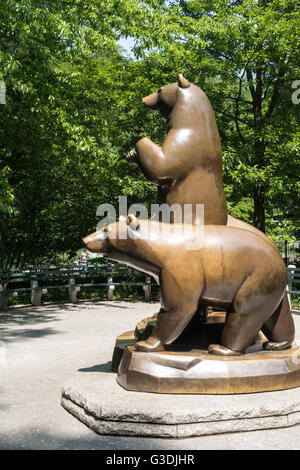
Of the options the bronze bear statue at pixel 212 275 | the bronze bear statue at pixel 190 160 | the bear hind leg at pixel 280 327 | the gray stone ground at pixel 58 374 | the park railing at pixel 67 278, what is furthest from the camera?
the park railing at pixel 67 278

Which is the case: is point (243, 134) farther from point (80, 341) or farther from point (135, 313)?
point (80, 341)

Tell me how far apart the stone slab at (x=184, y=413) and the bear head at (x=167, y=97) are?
3.17 metres

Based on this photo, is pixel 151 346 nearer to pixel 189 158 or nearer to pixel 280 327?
pixel 280 327

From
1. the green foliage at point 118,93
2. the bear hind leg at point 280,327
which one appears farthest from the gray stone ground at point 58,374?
the green foliage at point 118,93

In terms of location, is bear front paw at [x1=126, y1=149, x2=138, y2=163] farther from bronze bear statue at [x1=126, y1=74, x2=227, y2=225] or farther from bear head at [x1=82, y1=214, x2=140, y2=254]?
bear head at [x1=82, y1=214, x2=140, y2=254]

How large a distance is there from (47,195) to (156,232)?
9828 millimetres

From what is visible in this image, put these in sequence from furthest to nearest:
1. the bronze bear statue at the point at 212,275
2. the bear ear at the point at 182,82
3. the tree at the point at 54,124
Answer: the tree at the point at 54,124 < the bear ear at the point at 182,82 < the bronze bear statue at the point at 212,275

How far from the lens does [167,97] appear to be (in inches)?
214

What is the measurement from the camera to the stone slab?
386cm

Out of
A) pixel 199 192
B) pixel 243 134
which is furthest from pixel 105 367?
pixel 243 134

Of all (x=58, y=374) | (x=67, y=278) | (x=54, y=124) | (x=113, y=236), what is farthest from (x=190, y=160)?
(x=67, y=278)

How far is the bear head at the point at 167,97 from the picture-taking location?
5.28 metres

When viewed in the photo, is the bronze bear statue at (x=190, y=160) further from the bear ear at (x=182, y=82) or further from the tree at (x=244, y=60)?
the tree at (x=244, y=60)

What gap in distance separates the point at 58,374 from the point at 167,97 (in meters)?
3.60
